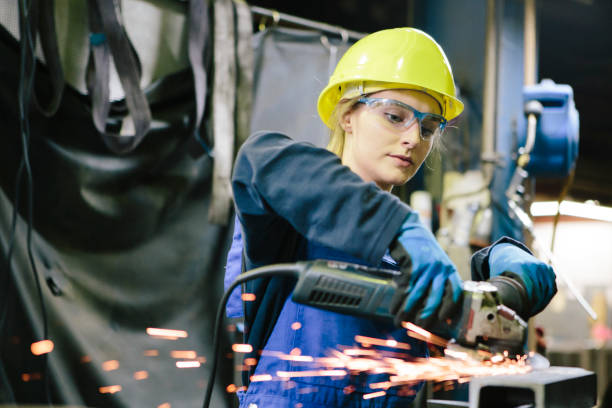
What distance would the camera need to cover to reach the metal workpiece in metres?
1.17

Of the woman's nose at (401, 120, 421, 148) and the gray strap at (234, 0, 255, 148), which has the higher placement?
the gray strap at (234, 0, 255, 148)

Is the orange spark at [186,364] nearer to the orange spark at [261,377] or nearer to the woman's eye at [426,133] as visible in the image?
the orange spark at [261,377]

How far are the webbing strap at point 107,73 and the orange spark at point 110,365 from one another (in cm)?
92

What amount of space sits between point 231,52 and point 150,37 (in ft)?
1.24

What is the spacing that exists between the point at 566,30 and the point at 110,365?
4.86m

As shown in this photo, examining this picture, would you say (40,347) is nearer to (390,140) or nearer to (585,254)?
(390,140)

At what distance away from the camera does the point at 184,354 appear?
3033 mm

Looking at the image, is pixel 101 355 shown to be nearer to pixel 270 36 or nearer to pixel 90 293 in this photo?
→ pixel 90 293

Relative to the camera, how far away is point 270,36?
3.35 meters

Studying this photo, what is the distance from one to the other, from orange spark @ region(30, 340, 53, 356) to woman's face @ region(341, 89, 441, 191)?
1692 millimetres

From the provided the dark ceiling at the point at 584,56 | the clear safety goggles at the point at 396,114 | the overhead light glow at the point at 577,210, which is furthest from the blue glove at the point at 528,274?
the overhead light glow at the point at 577,210

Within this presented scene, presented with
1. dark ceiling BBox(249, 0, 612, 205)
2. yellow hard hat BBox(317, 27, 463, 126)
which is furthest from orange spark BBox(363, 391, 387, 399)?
dark ceiling BBox(249, 0, 612, 205)

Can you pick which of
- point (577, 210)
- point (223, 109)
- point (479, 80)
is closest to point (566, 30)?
Result: point (479, 80)

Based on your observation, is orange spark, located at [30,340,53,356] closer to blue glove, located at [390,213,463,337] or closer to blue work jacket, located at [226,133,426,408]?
blue work jacket, located at [226,133,426,408]
